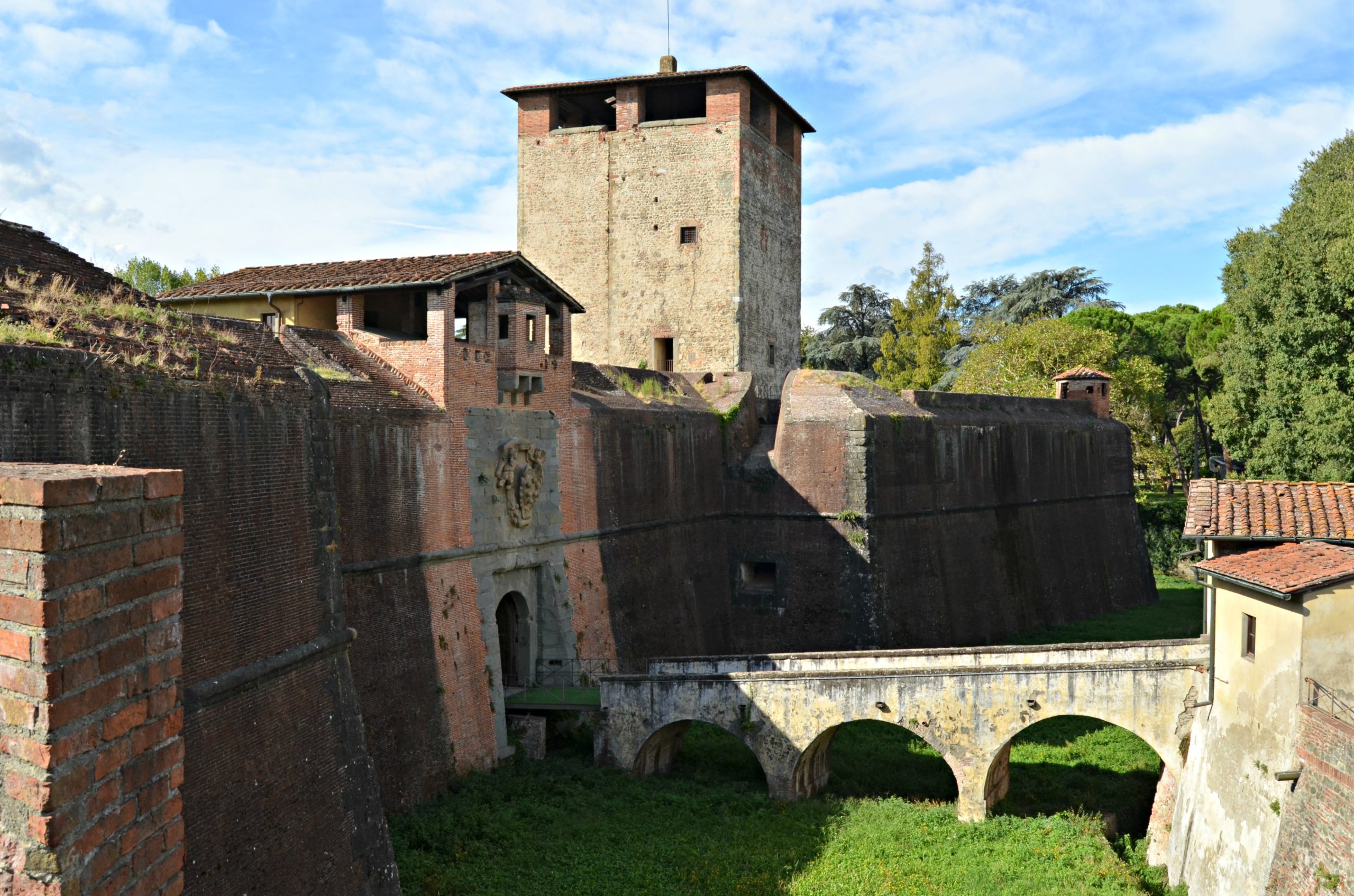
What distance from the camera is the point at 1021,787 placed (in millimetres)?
17641

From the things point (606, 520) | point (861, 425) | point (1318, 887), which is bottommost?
point (1318, 887)

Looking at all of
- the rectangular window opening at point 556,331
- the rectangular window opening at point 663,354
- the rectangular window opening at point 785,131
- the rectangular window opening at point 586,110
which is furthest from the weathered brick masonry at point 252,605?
the rectangular window opening at point 785,131

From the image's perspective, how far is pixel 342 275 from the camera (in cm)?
1672

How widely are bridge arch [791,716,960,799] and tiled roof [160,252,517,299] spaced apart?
360 inches

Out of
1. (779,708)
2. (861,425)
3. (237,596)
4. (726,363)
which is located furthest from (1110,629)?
(237,596)

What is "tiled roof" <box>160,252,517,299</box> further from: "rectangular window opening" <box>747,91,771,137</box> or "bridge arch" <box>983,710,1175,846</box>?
"rectangular window opening" <box>747,91,771,137</box>

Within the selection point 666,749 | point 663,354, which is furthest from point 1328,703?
point 663,354

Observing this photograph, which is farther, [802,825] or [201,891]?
[802,825]

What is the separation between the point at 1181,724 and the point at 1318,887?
4299 millimetres

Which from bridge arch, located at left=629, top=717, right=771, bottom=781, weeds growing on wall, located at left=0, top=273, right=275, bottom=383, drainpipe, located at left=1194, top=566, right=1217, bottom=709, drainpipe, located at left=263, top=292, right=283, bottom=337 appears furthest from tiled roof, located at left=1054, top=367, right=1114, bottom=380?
weeds growing on wall, located at left=0, top=273, right=275, bottom=383

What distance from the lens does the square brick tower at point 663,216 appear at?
26094 millimetres

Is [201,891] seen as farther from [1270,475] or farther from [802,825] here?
[1270,475]

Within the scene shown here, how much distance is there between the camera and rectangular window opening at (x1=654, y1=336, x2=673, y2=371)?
2692cm

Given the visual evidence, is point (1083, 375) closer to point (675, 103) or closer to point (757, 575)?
point (757, 575)
